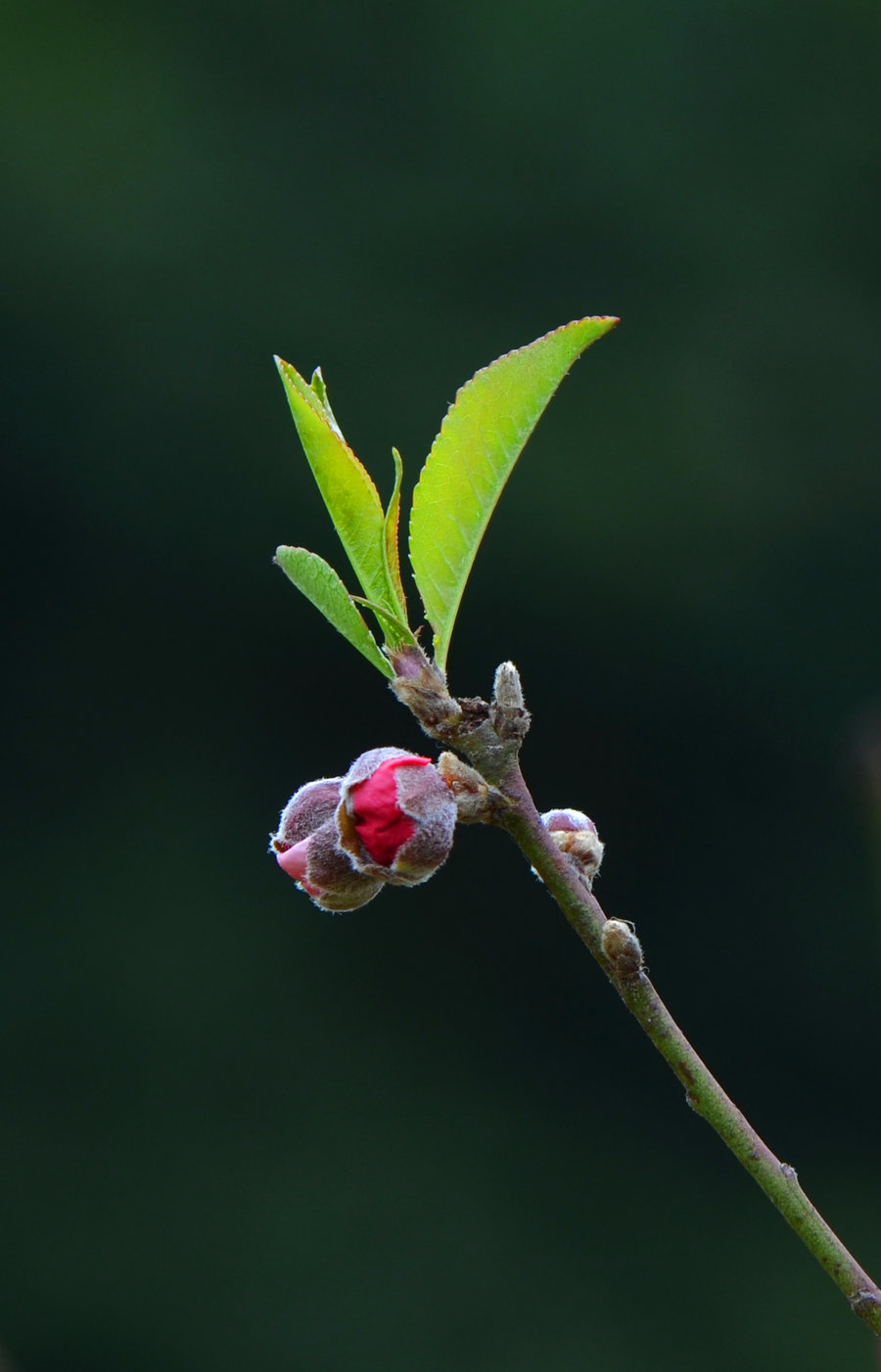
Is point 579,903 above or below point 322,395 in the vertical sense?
below

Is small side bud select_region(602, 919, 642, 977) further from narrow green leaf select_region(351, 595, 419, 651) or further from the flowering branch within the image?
narrow green leaf select_region(351, 595, 419, 651)

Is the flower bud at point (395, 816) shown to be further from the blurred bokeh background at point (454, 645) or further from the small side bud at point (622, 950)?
the blurred bokeh background at point (454, 645)

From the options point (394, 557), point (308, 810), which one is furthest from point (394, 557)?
point (308, 810)

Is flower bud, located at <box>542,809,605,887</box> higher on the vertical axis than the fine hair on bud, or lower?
lower

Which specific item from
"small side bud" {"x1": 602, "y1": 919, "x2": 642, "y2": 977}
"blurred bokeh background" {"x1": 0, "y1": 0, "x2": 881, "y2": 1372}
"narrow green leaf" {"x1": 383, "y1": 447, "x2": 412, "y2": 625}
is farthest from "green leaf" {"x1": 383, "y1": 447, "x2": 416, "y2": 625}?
"blurred bokeh background" {"x1": 0, "y1": 0, "x2": 881, "y2": 1372}

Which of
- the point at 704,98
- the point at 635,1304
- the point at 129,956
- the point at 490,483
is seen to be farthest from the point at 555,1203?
the point at 490,483

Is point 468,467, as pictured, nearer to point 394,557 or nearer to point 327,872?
point 394,557

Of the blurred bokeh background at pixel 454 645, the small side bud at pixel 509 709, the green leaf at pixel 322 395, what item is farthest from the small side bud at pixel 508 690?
the blurred bokeh background at pixel 454 645
